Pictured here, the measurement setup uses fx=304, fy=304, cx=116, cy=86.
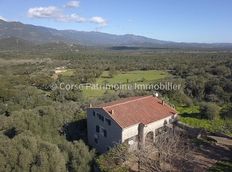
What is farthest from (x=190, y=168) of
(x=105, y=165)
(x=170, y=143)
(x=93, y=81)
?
(x=93, y=81)

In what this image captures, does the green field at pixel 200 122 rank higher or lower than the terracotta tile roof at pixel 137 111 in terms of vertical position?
lower

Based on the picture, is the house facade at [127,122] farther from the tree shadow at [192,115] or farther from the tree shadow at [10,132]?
the tree shadow at [192,115]

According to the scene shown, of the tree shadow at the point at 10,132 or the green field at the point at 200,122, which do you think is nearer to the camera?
the tree shadow at the point at 10,132

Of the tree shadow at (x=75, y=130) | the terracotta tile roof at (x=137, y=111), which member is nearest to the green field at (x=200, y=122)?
the terracotta tile roof at (x=137, y=111)

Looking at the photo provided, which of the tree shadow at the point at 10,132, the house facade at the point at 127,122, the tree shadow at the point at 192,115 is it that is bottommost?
the tree shadow at the point at 192,115

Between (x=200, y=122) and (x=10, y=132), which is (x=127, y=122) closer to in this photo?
(x=10, y=132)

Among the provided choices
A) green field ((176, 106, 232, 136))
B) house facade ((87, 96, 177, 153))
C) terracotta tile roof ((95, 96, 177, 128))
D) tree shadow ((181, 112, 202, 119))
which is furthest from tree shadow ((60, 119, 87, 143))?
tree shadow ((181, 112, 202, 119))

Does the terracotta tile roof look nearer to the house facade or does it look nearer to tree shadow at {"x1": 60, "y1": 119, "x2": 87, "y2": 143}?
the house facade
